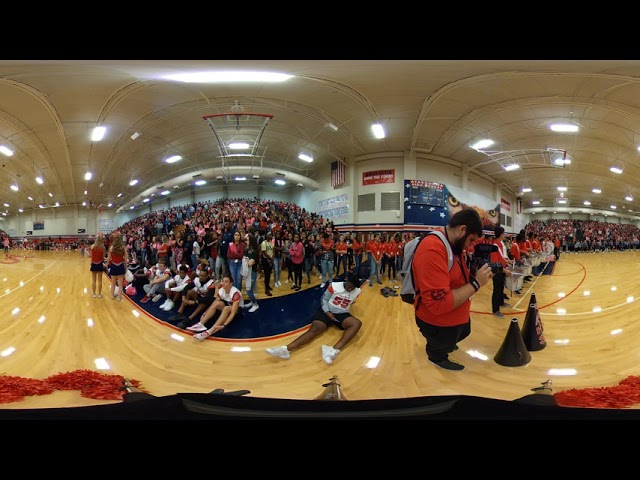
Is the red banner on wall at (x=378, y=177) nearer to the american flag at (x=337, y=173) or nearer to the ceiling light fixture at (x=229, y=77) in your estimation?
the american flag at (x=337, y=173)

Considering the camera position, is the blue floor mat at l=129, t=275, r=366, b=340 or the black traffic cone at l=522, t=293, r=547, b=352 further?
the black traffic cone at l=522, t=293, r=547, b=352

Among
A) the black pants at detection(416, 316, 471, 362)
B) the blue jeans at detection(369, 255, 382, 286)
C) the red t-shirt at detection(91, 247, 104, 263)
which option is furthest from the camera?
the red t-shirt at detection(91, 247, 104, 263)

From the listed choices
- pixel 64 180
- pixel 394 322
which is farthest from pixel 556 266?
pixel 64 180

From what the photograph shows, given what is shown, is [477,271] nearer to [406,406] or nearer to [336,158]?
[406,406]

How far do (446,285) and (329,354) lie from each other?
1.39ft

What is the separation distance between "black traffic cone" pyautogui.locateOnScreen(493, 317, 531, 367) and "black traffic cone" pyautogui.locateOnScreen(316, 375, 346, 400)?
21.0 inches

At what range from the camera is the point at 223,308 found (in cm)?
82

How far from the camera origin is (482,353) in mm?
870

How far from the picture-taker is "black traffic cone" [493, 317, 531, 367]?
884 mm

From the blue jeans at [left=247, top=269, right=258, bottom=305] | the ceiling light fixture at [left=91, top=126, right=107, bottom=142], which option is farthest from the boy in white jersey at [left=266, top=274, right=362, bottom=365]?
the ceiling light fixture at [left=91, top=126, right=107, bottom=142]

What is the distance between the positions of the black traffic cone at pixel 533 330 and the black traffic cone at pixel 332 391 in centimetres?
69

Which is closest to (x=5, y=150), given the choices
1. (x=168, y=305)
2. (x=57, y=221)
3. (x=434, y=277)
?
(x=57, y=221)

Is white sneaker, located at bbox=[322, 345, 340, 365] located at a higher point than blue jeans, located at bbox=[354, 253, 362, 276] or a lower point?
lower

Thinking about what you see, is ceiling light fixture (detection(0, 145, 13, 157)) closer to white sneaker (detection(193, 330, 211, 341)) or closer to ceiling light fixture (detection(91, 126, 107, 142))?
ceiling light fixture (detection(91, 126, 107, 142))
